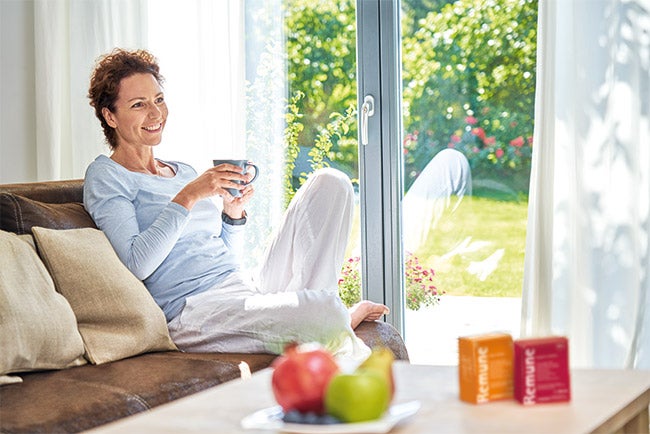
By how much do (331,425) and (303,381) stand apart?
9cm

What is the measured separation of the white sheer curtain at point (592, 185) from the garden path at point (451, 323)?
345 mm

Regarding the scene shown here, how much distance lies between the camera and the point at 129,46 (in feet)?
14.8

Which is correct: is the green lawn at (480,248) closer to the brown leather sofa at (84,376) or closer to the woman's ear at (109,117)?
the brown leather sofa at (84,376)

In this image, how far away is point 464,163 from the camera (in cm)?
413

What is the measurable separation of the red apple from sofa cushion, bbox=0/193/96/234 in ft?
4.76

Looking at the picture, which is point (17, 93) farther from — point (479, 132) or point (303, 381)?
point (303, 381)

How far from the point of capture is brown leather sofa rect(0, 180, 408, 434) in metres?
2.15

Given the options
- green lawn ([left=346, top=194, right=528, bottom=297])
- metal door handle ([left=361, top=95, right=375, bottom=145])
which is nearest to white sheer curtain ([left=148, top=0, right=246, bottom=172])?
metal door handle ([left=361, top=95, right=375, bottom=145])

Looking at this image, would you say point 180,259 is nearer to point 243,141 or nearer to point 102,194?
point 102,194

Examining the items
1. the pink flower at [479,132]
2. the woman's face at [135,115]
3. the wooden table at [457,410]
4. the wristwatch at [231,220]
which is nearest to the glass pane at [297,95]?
the pink flower at [479,132]

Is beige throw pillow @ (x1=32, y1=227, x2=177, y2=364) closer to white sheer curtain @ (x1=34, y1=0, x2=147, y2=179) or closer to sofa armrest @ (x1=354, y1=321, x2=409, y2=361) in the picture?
sofa armrest @ (x1=354, y1=321, x2=409, y2=361)

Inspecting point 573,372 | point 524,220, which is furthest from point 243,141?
point 573,372

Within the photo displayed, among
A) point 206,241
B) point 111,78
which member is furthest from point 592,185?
point 111,78

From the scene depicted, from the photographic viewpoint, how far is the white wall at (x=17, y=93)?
4.45 m
